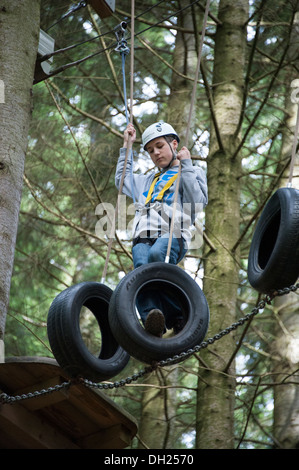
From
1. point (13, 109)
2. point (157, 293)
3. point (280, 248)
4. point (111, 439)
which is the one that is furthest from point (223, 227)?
point (280, 248)

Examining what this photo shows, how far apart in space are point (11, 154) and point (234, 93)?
3697 millimetres

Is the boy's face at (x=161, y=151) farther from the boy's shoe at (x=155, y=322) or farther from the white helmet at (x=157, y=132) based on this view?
the boy's shoe at (x=155, y=322)

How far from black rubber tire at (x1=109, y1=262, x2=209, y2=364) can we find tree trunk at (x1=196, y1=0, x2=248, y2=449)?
2.45 metres

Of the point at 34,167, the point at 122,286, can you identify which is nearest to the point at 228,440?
the point at 122,286

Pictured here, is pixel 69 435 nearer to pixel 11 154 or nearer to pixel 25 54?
pixel 11 154

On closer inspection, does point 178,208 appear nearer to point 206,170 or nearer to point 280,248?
point 280,248

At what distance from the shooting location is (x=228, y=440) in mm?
6695

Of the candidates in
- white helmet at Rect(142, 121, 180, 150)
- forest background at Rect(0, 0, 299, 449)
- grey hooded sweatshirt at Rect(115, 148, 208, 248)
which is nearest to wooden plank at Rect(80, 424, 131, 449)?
forest background at Rect(0, 0, 299, 449)

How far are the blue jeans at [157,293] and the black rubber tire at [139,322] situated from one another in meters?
0.11

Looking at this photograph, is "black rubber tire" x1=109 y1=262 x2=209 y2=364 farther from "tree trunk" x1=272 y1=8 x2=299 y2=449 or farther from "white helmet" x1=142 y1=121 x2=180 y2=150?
"tree trunk" x1=272 y1=8 x2=299 y2=449

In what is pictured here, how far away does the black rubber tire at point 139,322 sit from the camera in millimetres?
4164

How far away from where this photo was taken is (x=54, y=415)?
572 centimetres

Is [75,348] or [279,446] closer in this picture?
[75,348]

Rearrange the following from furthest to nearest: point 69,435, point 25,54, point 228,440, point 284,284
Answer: point 228,440, point 69,435, point 25,54, point 284,284
